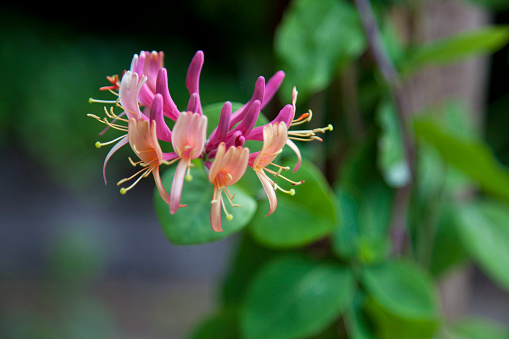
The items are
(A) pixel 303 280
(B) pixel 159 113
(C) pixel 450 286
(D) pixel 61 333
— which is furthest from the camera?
(D) pixel 61 333

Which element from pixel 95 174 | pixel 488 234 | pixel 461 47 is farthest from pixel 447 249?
pixel 95 174

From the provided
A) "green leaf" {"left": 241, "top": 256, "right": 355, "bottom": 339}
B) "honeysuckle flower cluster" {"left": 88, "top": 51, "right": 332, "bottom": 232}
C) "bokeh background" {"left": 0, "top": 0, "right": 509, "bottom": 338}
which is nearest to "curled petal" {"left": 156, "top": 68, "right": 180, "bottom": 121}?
"honeysuckle flower cluster" {"left": 88, "top": 51, "right": 332, "bottom": 232}

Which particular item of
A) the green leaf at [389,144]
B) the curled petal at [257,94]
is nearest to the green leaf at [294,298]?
the green leaf at [389,144]

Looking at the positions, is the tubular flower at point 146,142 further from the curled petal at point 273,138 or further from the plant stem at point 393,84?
the plant stem at point 393,84

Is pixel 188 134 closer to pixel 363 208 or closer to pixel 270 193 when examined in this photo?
pixel 270 193

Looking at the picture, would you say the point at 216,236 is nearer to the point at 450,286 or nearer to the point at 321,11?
the point at 321,11

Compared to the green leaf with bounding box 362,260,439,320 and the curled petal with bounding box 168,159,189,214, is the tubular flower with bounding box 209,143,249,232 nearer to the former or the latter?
the curled petal with bounding box 168,159,189,214

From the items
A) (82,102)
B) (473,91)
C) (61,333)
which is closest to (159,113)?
(473,91)
